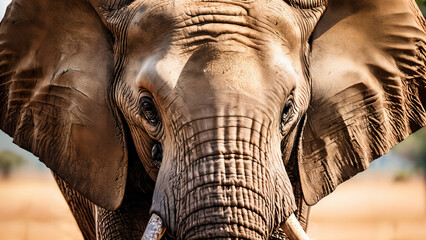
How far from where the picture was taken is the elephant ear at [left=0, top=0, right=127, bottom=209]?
3816mm

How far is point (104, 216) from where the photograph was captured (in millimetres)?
4105

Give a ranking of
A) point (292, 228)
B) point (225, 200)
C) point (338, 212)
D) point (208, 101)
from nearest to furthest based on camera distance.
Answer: point (225, 200) → point (208, 101) → point (292, 228) → point (338, 212)

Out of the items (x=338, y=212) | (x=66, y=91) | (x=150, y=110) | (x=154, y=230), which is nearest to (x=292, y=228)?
(x=154, y=230)

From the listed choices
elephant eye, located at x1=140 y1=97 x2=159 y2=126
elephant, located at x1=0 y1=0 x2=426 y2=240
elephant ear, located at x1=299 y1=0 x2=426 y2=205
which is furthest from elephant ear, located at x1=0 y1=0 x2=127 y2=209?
elephant ear, located at x1=299 y1=0 x2=426 y2=205

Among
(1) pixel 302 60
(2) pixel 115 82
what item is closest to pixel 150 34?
(2) pixel 115 82

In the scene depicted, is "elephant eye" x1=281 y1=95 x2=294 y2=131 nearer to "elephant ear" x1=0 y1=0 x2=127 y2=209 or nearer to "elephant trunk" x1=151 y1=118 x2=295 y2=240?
"elephant trunk" x1=151 y1=118 x2=295 y2=240

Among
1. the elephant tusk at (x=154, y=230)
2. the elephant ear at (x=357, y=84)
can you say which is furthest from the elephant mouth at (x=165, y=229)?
the elephant ear at (x=357, y=84)

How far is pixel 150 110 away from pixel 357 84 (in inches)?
34.7

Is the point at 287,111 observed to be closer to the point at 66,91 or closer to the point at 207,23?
the point at 207,23

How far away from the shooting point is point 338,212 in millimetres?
21906

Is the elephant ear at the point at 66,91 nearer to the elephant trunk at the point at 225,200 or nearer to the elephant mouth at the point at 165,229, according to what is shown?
the elephant mouth at the point at 165,229

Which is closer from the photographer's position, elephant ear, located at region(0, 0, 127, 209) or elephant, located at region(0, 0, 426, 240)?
elephant, located at region(0, 0, 426, 240)

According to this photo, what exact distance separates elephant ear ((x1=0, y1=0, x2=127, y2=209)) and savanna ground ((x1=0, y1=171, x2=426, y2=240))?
6.18 metres

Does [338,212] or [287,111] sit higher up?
[287,111]
